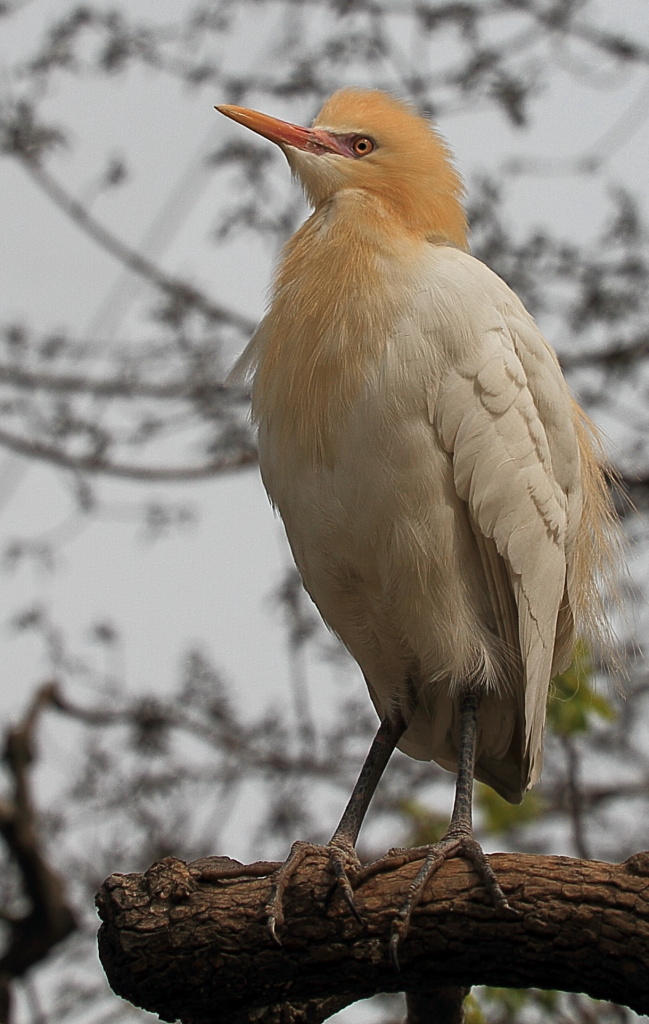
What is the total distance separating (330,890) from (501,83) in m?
4.69

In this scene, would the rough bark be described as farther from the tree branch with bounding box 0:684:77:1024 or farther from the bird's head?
the tree branch with bounding box 0:684:77:1024

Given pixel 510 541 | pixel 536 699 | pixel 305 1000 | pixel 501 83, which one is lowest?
pixel 305 1000

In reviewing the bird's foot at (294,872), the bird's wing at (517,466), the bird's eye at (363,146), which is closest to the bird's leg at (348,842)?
the bird's foot at (294,872)

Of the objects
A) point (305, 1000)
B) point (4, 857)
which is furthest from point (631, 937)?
point (4, 857)

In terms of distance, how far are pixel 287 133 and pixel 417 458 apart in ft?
3.60

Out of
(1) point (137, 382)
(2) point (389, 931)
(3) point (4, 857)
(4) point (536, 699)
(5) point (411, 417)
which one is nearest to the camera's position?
(2) point (389, 931)

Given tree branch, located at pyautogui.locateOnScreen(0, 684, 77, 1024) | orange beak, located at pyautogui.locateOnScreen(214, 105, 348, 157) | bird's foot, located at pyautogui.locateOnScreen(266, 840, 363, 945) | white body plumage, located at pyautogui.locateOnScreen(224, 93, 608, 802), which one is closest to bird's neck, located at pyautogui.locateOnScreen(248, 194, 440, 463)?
white body plumage, located at pyautogui.locateOnScreen(224, 93, 608, 802)

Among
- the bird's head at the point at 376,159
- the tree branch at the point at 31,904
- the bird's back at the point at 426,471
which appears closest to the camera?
the bird's back at the point at 426,471

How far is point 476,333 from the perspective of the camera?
3064 millimetres

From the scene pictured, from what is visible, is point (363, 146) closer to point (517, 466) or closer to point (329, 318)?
point (329, 318)

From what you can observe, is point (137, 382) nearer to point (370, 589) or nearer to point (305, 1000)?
point (370, 589)

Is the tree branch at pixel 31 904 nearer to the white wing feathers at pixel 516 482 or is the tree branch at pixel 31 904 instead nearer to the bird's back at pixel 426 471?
the bird's back at pixel 426 471

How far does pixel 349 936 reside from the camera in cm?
253

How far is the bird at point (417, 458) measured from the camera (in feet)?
9.93
